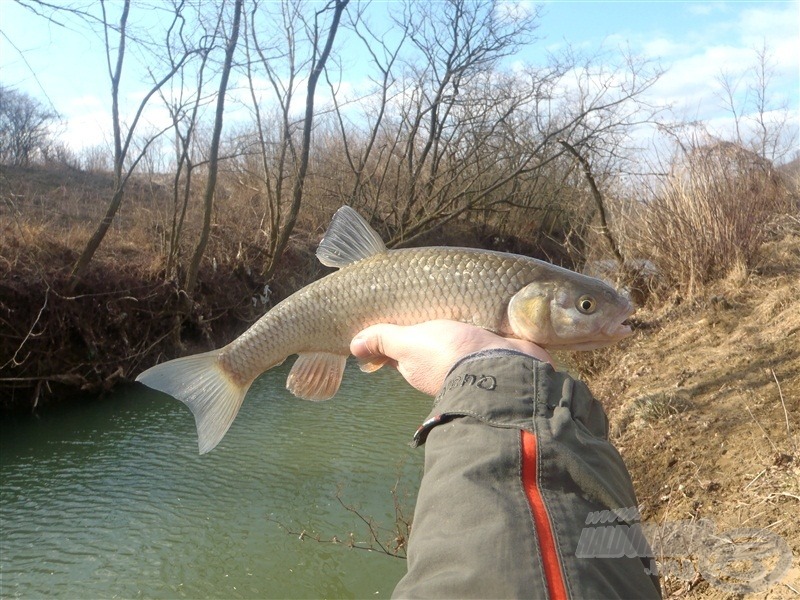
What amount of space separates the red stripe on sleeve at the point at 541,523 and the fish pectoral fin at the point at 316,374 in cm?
177

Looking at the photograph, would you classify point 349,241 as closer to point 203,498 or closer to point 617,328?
point 617,328

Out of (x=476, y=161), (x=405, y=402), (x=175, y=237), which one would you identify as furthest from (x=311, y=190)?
(x=405, y=402)

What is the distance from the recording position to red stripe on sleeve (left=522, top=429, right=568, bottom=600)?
3.25 ft

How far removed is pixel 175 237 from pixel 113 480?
6172mm

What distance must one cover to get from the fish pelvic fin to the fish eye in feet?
Answer: 5.45

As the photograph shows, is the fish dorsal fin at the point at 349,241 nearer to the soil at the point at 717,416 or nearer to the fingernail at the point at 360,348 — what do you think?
the fingernail at the point at 360,348

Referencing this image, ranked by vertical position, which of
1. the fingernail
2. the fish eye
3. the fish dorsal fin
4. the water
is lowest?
the water

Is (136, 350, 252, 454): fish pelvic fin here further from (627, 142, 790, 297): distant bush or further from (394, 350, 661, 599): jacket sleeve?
(627, 142, 790, 297): distant bush

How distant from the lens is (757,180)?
10.1m

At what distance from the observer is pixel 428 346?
7.23 feet

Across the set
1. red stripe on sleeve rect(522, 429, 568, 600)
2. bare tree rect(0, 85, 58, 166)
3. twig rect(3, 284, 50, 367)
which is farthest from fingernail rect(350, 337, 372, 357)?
bare tree rect(0, 85, 58, 166)

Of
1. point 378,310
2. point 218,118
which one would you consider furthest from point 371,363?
point 218,118

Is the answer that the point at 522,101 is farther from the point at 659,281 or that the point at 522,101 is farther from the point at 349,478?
the point at 349,478

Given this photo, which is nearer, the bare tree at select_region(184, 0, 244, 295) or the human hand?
the human hand
